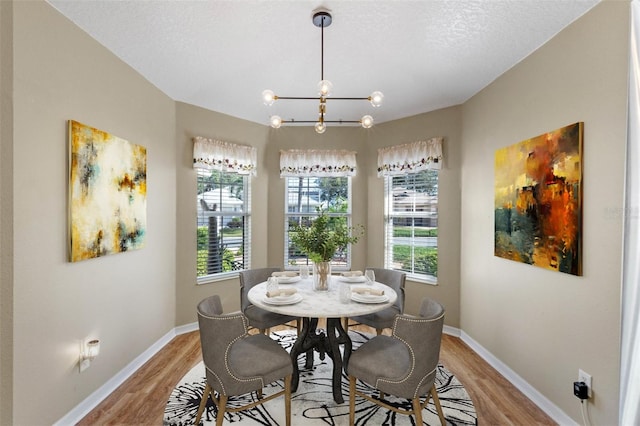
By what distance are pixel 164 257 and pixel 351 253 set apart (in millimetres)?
A: 2394

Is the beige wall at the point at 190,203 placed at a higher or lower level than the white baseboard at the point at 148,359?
higher

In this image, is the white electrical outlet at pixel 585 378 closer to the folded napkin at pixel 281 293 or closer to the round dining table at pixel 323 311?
the round dining table at pixel 323 311

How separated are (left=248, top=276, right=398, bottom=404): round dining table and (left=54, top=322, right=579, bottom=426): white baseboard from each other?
131 centimetres

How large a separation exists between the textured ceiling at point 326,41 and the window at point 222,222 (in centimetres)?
113

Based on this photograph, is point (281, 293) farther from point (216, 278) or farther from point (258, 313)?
point (216, 278)

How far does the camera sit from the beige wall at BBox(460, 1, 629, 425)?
174cm

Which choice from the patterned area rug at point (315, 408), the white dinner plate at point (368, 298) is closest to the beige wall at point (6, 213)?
the patterned area rug at point (315, 408)

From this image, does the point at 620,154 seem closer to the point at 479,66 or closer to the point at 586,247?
the point at 586,247

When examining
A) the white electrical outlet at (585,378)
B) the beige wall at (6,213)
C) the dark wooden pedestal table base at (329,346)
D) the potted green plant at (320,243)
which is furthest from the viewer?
the potted green plant at (320,243)

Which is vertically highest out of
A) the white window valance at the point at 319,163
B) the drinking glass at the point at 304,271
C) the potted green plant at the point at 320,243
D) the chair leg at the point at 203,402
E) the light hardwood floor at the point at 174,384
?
the white window valance at the point at 319,163

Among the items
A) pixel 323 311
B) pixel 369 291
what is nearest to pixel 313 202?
pixel 369 291

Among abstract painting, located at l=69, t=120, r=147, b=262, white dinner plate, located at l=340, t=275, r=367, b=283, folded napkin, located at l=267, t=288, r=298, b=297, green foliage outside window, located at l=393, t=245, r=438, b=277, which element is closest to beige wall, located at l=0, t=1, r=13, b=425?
abstract painting, located at l=69, t=120, r=147, b=262

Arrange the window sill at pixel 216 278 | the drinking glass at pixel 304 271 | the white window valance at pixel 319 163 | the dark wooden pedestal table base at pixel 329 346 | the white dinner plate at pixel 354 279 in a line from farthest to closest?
1. the white window valance at pixel 319 163
2. the window sill at pixel 216 278
3. the white dinner plate at pixel 354 279
4. the drinking glass at pixel 304 271
5. the dark wooden pedestal table base at pixel 329 346

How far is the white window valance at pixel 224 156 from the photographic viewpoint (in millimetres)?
3590
